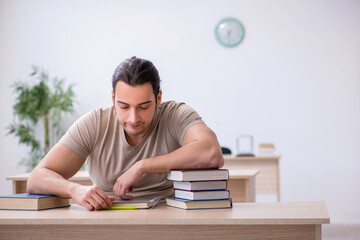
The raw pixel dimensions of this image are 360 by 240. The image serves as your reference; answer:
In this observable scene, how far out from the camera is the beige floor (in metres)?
4.55

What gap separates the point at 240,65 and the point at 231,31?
1.30ft

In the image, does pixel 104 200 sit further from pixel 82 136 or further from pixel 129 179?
pixel 82 136

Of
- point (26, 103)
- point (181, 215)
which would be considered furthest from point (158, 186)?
point (26, 103)

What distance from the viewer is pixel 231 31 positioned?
5.89 m

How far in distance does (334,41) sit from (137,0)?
89.6 inches

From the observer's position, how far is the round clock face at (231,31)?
232 inches

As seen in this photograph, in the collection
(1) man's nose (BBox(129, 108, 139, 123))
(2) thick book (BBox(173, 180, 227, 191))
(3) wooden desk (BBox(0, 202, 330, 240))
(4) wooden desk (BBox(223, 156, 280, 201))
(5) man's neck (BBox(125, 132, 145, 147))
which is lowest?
(4) wooden desk (BBox(223, 156, 280, 201))

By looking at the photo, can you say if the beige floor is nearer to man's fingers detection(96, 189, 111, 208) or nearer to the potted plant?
the potted plant

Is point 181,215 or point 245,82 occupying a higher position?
point 245,82

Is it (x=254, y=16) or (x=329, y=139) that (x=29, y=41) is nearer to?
(x=254, y=16)

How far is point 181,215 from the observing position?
157 cm

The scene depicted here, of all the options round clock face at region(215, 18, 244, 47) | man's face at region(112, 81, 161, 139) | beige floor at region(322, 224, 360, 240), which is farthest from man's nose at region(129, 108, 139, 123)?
round clock face at region(215, 18, 244, 47)

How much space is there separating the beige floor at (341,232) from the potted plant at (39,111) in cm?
292

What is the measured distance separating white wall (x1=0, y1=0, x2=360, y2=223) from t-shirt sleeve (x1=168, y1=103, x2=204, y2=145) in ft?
12.5
